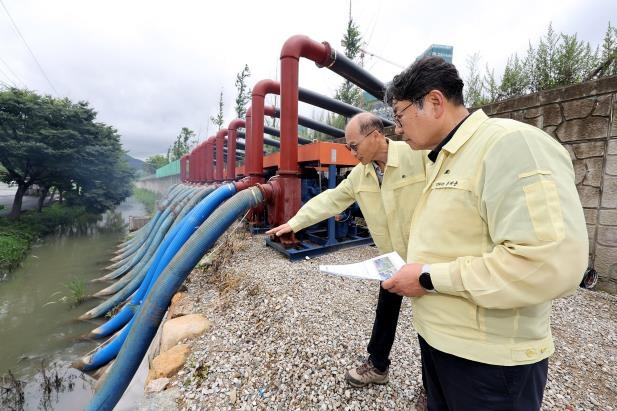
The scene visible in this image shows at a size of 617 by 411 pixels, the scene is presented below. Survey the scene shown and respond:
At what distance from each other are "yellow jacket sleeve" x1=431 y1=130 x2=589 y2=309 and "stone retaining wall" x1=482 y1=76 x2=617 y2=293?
11.5 ft

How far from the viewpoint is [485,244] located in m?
0.81

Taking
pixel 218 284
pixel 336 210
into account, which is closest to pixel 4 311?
pixel 218 284

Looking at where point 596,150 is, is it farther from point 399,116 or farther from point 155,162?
point 155,162

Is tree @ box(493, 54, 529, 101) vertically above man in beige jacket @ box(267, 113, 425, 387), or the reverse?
tree @ box(493, 54, 529, 101)

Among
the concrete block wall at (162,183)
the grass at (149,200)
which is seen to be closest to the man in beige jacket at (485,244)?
the concrete block wall at (162,183)

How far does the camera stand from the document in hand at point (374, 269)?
106cm

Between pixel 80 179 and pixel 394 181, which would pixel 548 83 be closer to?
pixel 394 181

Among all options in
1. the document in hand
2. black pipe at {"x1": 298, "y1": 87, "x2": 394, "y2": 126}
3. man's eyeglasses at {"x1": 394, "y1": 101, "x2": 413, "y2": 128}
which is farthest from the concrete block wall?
man's eyeglasses at {"x1": 394, "y1": 101, "x2": 413, "y2": 128}

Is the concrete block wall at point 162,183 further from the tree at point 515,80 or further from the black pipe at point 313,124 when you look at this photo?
the tree at point 515,80

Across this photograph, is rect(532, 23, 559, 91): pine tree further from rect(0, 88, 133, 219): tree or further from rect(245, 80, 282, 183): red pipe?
Result: rect(0, 88, 133, 219): tree

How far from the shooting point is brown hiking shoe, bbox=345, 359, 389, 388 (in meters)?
1.75

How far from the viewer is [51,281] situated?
25.3 feet

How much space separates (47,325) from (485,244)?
7.54 metres

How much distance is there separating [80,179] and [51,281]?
9.11 m
